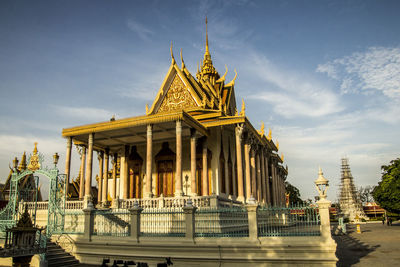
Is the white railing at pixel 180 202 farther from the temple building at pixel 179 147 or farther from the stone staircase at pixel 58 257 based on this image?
the stone staircase at pixel 58 257

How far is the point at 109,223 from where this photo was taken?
13.2 meters

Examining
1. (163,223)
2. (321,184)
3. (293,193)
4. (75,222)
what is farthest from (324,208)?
(293,193)

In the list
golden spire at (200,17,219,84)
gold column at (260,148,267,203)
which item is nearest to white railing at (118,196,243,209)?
gold column at (260,148,267,203)

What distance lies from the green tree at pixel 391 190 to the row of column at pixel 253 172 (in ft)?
38.7

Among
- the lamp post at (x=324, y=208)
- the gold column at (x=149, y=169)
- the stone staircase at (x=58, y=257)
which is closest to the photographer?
the lamp post at (x=324, y=208)

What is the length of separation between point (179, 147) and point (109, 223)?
5167 millimetres

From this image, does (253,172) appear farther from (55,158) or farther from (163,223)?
(55,158)

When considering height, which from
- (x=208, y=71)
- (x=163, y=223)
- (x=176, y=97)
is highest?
(x=208, y=71)

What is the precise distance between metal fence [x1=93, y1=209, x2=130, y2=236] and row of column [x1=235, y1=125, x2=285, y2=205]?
7.24 meters

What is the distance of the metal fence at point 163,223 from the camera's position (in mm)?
12023

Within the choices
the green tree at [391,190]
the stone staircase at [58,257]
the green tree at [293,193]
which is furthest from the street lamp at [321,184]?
the green tree at [293,193]

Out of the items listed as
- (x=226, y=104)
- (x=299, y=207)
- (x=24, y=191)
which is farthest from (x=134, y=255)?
(x=226, y=104)

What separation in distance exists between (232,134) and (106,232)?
12.1 meters

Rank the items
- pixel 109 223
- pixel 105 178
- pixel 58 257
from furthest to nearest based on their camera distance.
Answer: pixel 105 178, pixel 109 223, pixel 58 257
